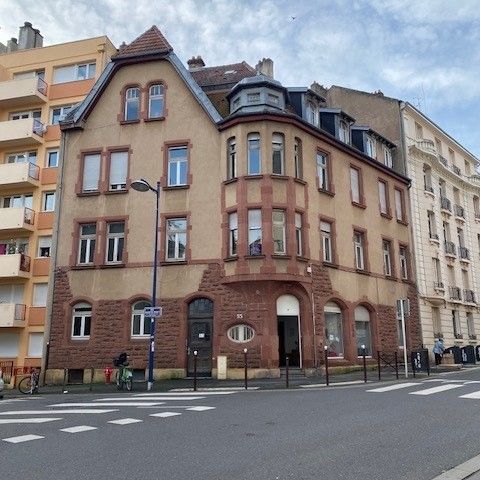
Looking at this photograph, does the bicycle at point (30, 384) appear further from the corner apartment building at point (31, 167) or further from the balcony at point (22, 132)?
the balcony at point (22, 132)

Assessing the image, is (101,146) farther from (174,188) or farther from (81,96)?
(81,96)

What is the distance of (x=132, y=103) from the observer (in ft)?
80.1

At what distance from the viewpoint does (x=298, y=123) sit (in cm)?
2264

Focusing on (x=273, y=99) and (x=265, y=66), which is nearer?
(x=273, y=99)

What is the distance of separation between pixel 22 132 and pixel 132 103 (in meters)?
8.13

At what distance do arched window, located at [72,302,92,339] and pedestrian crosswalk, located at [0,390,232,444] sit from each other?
9.27 m

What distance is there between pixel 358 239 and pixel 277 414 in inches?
676

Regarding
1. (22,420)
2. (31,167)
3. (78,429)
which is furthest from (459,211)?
(78,429)

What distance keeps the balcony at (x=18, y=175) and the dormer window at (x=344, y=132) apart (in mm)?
16679

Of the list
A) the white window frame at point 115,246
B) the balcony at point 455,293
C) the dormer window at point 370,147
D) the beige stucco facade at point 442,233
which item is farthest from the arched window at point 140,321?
the balcony at point 455,293

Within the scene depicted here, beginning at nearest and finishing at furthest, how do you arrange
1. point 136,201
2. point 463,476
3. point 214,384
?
point 463,476, point 214,384, point 136,201

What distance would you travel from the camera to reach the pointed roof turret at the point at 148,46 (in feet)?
79.7

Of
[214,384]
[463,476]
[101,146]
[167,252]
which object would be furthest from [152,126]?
[463,476]

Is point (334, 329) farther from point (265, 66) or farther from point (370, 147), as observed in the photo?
point (265, 66)
